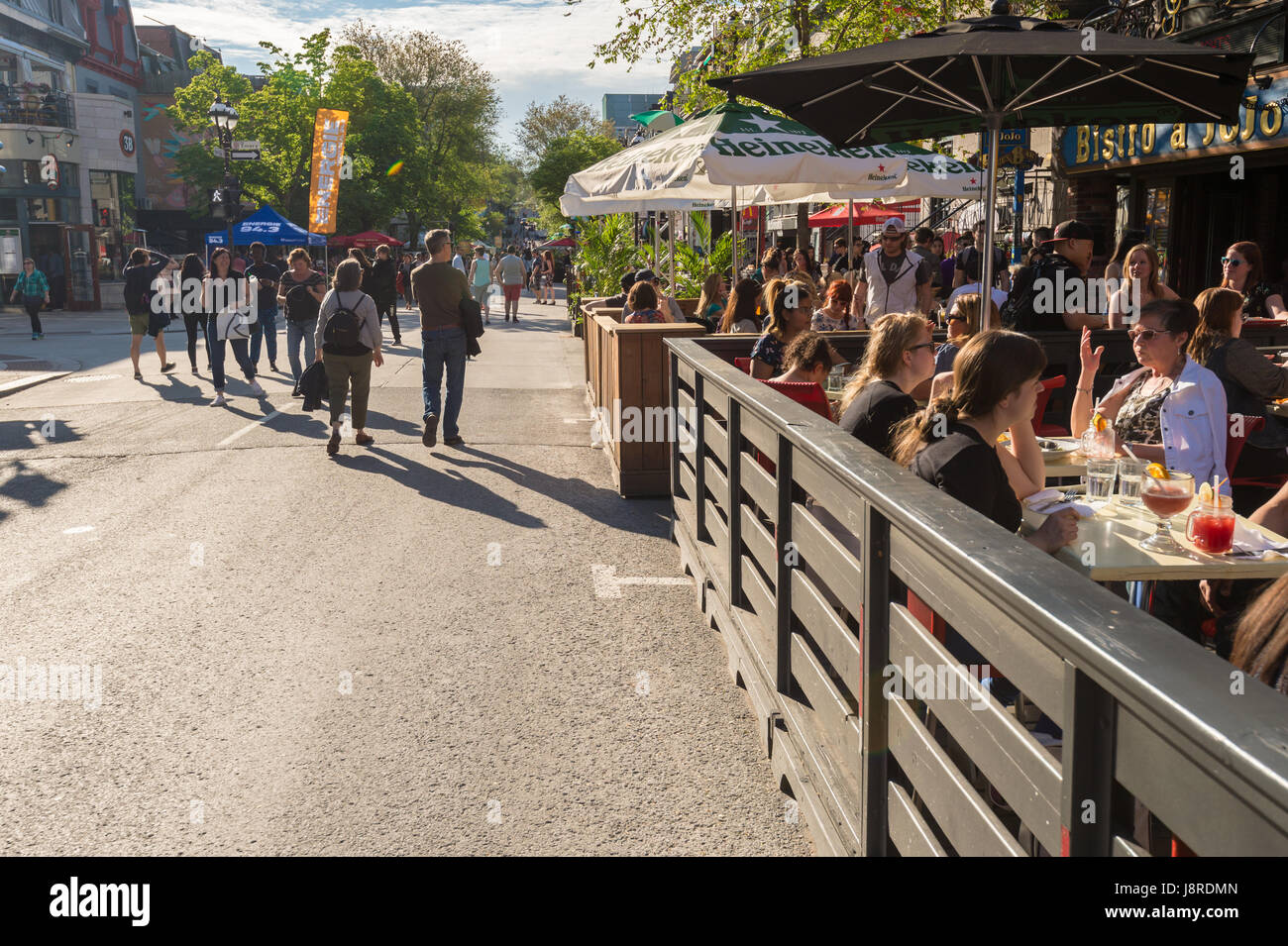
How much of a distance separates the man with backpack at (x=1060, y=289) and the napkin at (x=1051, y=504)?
12.6 ft

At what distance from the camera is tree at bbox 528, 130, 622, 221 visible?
2156 inches

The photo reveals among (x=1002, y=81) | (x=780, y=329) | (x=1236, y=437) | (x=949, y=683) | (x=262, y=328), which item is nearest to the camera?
(x=949, y=683)

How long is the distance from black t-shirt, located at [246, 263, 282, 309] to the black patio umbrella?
34.1 ft

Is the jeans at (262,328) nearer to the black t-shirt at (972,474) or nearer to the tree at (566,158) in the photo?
the black t-shirt at (972,474)

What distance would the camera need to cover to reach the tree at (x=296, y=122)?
49.6m

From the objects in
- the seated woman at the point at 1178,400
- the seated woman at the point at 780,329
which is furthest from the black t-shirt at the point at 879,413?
the seated woman at the point at 780,329


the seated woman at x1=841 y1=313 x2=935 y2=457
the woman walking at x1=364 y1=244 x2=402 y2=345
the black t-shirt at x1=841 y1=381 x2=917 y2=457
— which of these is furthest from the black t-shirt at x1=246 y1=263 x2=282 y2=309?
the black t-shirt at x1=841 y1=381 x2=917 y2=457

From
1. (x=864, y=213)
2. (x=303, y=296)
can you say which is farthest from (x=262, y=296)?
(x=864, y=213)

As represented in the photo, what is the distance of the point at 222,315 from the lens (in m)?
15.0

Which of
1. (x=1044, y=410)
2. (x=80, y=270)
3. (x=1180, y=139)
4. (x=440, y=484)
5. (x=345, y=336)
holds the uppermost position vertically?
(x=1180, y=139)

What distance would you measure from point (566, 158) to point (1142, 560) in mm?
54119

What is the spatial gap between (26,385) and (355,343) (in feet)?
28.1

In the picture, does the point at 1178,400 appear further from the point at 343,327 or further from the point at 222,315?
the point at 222,315

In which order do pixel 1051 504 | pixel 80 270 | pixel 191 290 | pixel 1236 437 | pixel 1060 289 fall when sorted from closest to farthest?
pixel 1051 504, pixel 1236 437, pixel 1060 289, pixel 191 290, pixel 80 270
